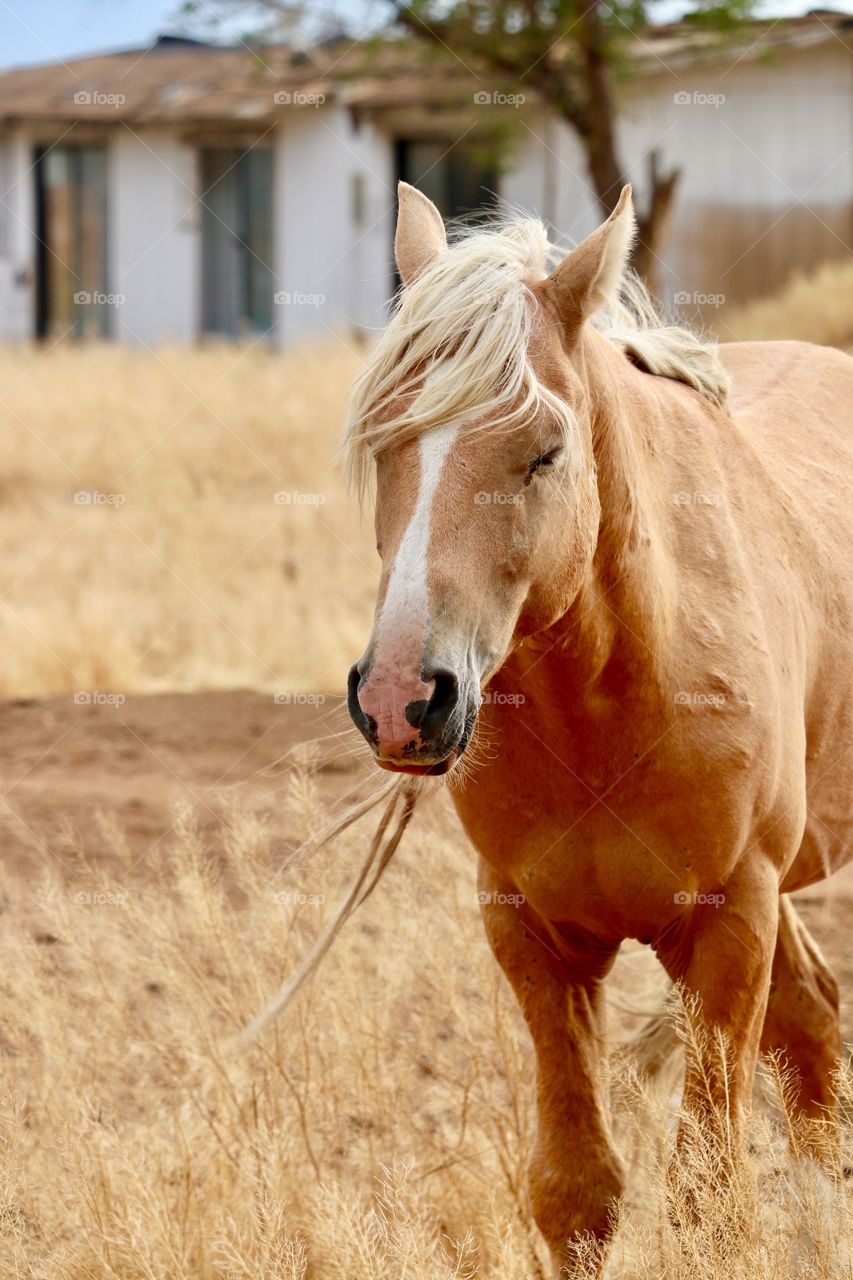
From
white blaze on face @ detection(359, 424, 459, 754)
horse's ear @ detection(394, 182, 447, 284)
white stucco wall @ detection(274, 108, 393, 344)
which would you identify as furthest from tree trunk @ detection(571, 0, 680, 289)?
white blaze on face @ detection(359, 424, 459, 754)

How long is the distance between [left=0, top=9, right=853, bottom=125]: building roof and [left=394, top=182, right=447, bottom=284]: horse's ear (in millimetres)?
8907

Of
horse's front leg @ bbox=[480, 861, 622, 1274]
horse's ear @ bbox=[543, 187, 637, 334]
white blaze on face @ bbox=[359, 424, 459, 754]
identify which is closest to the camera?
white blaze on face @ bbox=[359, 424, 459, 754]

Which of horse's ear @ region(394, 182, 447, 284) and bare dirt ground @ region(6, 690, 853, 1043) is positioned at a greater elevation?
horse's ear @ region(394, 182, 447, 284)

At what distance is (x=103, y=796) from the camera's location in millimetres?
6293

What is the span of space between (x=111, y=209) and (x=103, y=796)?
1504cm

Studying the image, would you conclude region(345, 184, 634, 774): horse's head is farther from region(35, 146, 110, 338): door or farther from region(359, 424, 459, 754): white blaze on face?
region(35, 146, 110, 338): door

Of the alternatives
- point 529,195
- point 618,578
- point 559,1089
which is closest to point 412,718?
point 618,578

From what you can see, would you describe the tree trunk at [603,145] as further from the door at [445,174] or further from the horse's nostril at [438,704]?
the horse's nostril at [438,704]

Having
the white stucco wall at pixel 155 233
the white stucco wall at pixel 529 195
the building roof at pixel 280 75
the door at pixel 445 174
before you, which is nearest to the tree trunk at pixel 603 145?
the building roof at pixel 280 75

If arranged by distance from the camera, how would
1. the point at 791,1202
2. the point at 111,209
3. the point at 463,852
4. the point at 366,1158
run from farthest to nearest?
the point at 111,209, the point at 463,852, the point at 366,1158, the point at 791,1202

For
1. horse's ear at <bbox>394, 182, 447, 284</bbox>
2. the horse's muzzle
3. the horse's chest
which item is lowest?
the horse's chest

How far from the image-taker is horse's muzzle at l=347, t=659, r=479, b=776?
6.88 ft

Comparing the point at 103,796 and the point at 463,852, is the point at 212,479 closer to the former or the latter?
the point at 103,796

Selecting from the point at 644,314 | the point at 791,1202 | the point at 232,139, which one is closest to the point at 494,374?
the point at 644,314
